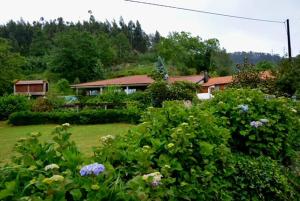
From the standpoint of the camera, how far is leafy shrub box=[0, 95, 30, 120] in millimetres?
25938

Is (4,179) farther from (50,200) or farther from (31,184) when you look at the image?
(50,200)

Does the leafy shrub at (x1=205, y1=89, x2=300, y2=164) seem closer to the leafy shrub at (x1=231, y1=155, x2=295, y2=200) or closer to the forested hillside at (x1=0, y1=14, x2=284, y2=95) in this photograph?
the leafy shrub at (x1=231, y1=155, x2=295, y2=200)

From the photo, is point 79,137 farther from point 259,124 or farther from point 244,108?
point 259,124

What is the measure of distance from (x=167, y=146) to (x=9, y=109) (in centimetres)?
2486

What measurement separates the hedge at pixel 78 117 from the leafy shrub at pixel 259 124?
49.2ft

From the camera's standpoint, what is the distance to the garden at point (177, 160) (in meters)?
1.96

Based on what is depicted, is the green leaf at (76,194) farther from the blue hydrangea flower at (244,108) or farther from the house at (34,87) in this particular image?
the house at (34,87)

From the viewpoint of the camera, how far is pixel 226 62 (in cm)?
7081

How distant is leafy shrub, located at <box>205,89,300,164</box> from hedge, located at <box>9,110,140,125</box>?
49.2 feet

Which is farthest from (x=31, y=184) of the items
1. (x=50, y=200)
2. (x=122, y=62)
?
(x=122, y=62)

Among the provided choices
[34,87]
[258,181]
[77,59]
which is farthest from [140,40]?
[258,181]

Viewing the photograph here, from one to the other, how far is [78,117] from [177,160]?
772 inches

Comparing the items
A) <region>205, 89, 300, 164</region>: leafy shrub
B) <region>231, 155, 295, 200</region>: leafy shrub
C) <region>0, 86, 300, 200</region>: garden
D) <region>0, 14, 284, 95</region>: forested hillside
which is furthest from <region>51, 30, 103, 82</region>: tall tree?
<region>231, 155, 295, 200</region>: leafy shrub

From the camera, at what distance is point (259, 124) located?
180 inches
